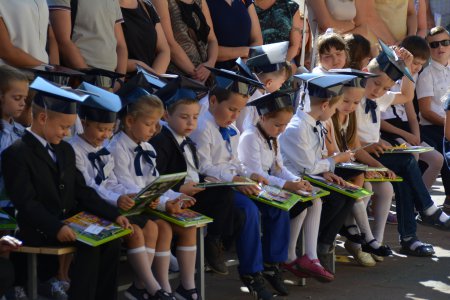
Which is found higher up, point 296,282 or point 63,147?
point 63,147

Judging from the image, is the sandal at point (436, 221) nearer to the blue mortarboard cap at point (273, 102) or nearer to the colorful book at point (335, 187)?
the colorful book at point (335, 187)

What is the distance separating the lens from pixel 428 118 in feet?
33.6

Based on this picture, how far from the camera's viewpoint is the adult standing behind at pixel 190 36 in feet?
26.2

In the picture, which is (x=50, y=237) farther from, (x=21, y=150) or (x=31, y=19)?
(x=31, y=19)

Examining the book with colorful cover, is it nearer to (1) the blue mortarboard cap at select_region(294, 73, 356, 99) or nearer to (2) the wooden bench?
(2) the wooden bench

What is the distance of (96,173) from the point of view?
19.1ft

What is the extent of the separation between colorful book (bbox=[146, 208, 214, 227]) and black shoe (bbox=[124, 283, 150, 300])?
17.6 inches

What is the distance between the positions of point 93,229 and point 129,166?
30.2 inches

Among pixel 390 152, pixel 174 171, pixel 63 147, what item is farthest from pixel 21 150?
pixel 390 152

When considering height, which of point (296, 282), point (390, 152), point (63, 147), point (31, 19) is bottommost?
point (296, 282)

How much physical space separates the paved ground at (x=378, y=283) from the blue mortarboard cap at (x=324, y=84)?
4.66ft

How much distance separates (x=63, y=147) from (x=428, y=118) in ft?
18.5

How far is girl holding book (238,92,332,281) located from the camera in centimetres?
696

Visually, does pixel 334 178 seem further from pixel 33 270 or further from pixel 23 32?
pixel 33 270
